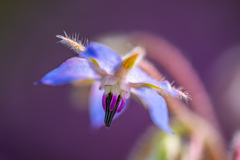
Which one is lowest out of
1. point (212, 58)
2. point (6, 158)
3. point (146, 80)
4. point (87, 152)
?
point (6, 158)

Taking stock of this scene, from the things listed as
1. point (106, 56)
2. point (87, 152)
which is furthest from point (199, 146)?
point (87, 152)

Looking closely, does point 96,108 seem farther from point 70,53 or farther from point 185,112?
point 70,53

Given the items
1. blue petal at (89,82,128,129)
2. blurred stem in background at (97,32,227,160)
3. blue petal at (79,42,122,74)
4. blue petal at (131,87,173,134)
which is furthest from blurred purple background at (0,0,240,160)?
blue petal at (79,42,122,74)

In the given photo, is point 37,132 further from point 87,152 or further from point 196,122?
point 196,122

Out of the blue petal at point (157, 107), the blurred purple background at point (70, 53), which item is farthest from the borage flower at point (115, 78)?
the blurred purple background at point (70, 53)

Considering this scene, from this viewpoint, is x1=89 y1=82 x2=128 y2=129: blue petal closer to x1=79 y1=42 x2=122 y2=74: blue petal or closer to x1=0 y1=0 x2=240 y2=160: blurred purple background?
x1=79 y1=42 x2=122 y2=74: blue petal

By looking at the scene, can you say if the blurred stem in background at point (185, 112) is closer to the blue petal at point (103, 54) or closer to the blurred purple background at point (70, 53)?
the blue petal at point (103, 54)

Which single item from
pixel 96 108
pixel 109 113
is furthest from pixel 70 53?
pixel 109 113
